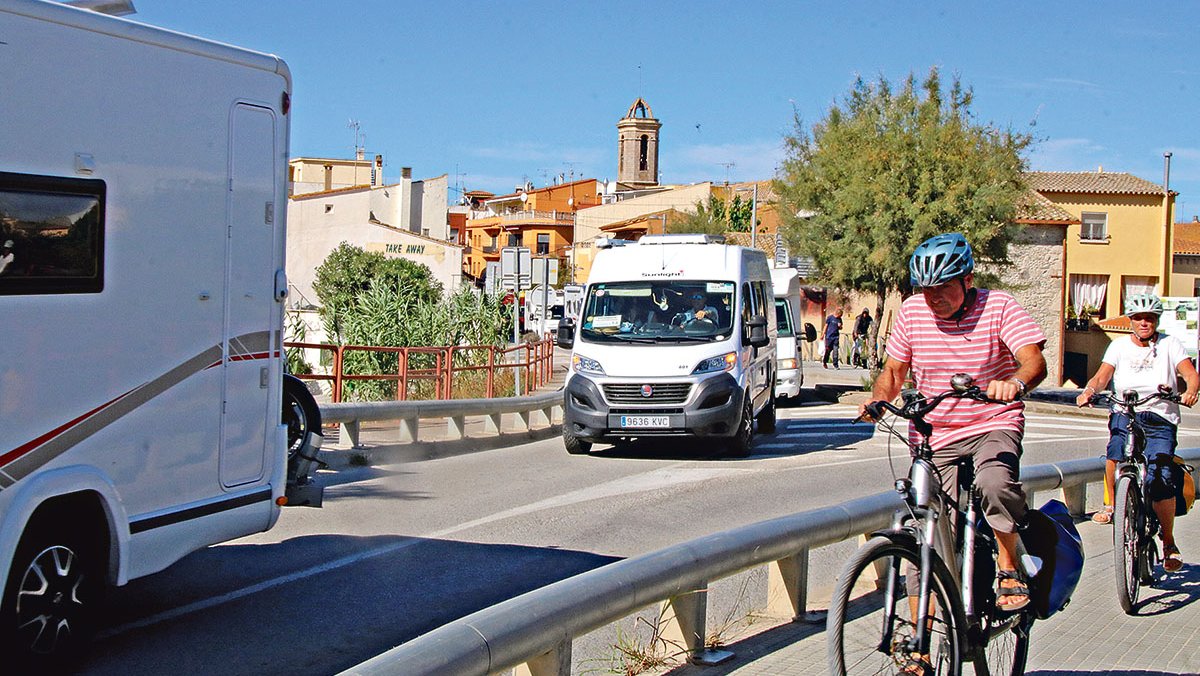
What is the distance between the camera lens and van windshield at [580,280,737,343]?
16.2m

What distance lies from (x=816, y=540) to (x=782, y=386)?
18128mm

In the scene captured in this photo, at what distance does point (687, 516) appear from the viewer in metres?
11.6

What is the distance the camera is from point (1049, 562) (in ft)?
18.6

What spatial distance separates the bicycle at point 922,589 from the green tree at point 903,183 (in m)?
25.2

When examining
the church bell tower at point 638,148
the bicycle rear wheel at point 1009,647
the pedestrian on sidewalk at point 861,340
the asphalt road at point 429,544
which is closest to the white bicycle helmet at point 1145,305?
the asphalt road at point 429,544

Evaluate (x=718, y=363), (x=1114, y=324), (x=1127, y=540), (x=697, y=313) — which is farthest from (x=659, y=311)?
(x=1114, y=324)

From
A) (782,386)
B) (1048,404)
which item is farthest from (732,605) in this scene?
(1048,404)

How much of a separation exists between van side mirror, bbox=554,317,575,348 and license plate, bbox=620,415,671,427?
130 centimetres

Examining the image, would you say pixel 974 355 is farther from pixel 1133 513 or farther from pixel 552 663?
pixel 1133 513

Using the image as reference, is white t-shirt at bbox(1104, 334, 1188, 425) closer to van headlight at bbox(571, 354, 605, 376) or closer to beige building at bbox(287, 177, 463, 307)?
van headlight at bbox(571, 354, 605, 376)

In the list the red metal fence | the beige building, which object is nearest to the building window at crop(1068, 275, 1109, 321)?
the beige building

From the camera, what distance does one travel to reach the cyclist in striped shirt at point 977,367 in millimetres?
5477

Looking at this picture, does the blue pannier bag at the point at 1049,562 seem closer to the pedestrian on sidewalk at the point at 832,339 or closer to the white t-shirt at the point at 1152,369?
the white t-shirt at the point at 1152,369

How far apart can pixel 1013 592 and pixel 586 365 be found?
1066 cm
